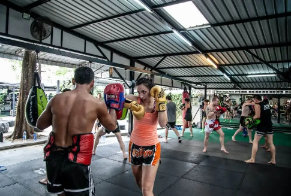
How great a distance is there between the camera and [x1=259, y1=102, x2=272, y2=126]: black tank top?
476 cm

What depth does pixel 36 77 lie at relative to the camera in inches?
133

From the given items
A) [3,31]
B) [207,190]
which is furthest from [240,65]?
[3,31]

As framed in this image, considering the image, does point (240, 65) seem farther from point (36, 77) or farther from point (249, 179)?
point (36, 77)

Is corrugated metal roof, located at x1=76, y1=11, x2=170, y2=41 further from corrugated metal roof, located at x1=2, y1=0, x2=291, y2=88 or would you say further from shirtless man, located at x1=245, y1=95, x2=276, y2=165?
shirtless man, located at x1=245, y1=95, x2=276, y2=165

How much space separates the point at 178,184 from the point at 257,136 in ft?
8.02

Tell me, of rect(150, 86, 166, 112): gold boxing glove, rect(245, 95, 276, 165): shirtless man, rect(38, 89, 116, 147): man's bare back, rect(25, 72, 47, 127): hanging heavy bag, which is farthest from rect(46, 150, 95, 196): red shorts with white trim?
rect(245, 95, 276, 165): shirtless man

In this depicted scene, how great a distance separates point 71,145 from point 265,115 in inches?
185

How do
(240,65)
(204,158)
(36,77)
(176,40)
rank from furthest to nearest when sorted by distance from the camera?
(240,65)
(176,40)
(204,158)
(36,77)

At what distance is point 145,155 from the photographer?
7.60ft

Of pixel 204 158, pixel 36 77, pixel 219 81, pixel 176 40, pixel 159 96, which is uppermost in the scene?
pixel 176 40

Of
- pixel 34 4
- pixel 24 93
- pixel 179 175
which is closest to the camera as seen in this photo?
pixel 179 175

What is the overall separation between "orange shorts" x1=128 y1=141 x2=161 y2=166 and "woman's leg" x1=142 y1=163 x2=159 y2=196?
55 mm

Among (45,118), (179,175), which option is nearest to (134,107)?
(45,118)

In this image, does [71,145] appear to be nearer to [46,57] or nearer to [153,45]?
[153,45]
